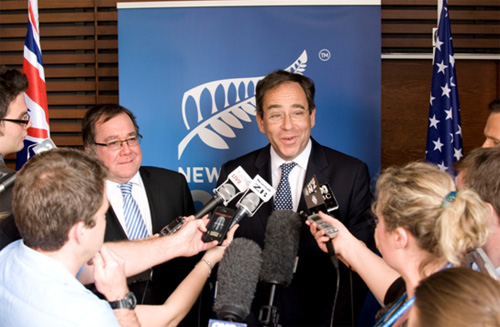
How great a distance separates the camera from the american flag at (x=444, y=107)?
357 centimetres

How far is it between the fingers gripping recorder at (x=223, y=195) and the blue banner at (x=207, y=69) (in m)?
1.41

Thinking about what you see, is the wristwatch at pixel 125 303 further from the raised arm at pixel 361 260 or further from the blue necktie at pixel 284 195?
the blue necktie at pixel 284 195

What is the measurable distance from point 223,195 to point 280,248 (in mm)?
430

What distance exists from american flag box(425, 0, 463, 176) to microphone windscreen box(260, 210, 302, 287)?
1989mm

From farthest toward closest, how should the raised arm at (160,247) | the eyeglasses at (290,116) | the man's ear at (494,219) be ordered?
the eyeglasses at (290,116), the raised arm at (160,247), the man's ear at (494,219)

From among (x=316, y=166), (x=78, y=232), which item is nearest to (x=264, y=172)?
(x=316, y=166)

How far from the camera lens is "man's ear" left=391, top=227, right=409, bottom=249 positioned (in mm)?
1546

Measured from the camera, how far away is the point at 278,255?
1806mm

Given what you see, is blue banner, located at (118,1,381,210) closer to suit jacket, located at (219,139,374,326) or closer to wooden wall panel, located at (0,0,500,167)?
wooden wall panel, located at (0,0,500,167)

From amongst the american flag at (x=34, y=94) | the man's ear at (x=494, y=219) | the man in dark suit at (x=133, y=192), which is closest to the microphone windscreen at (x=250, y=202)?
the man in dark suit at (x=133, y=192)

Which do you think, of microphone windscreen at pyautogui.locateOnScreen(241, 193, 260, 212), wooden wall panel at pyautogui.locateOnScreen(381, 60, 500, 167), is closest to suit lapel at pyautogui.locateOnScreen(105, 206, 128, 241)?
microphone windscreen at pyautogui.locateOnScreen(241, 193, 260, 212)

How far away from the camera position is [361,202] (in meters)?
2.62

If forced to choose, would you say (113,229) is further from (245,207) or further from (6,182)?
(245,207)

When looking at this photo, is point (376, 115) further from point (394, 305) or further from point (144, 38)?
point (394, 305)
